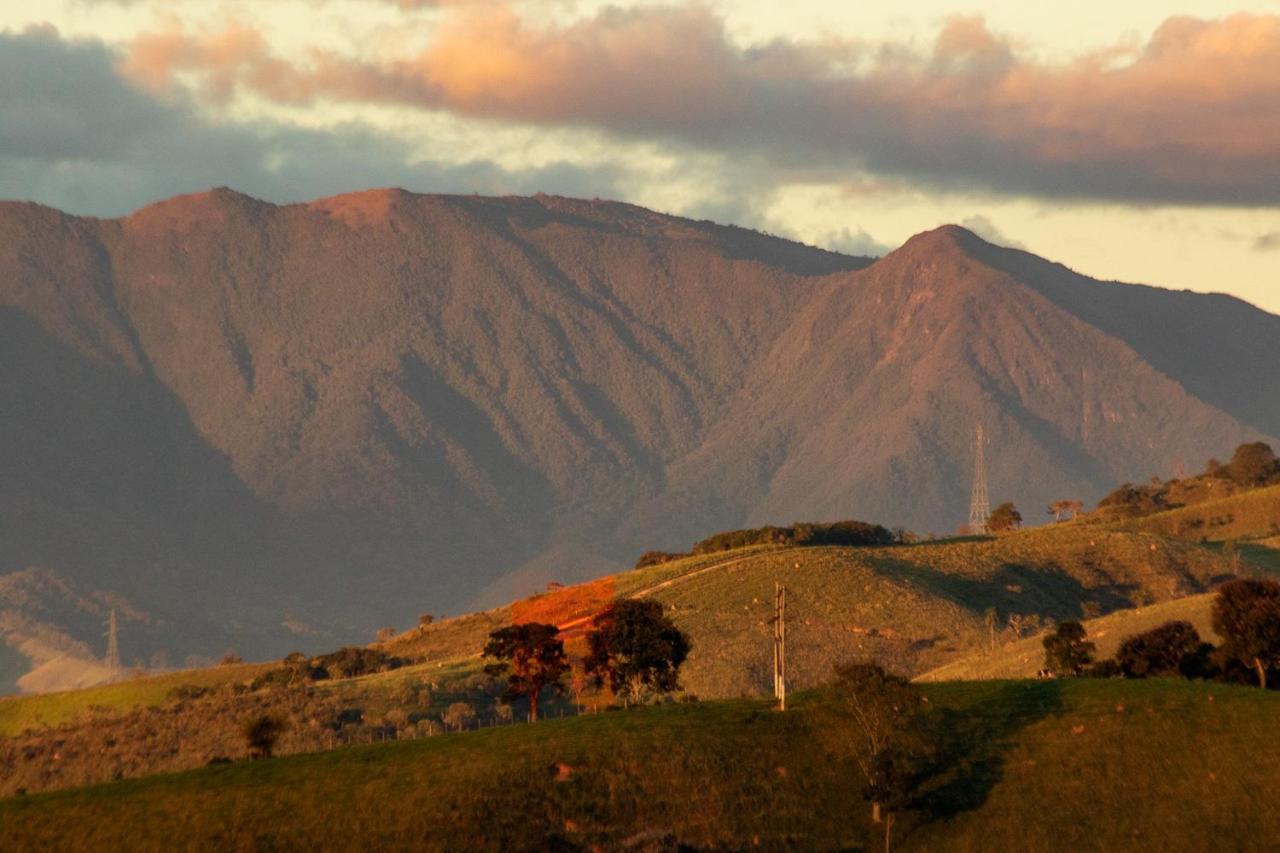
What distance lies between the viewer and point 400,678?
178000 mm

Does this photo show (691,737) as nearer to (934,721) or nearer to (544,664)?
(934,721)

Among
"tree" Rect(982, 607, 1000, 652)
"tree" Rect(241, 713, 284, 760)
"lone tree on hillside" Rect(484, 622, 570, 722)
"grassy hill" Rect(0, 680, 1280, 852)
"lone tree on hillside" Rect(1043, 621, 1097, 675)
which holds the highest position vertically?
"tree" Rect(982, 607, 1000, 652)

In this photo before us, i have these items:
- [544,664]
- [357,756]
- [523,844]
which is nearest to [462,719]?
[544,664]

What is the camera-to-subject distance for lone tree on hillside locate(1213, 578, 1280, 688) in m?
128

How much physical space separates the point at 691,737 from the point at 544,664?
30.0 meters

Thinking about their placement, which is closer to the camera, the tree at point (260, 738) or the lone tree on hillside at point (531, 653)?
the tree at point (260, 738)

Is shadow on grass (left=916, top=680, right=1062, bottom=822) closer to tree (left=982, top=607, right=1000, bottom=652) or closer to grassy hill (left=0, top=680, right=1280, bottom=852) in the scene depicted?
grassy hill (left=0, top=680, right=1280, bottom=852)

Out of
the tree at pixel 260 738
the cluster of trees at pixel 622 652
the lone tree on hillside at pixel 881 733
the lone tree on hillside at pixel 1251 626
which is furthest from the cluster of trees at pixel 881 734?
the tree at pixel 260 738

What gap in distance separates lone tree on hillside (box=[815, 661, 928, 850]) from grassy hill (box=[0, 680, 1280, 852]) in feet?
3.06

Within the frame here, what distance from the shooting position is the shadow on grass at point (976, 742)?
345ft

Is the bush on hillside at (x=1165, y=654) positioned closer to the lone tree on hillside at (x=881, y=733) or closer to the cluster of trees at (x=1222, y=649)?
the cluster of trees at (x=1222, y=649)

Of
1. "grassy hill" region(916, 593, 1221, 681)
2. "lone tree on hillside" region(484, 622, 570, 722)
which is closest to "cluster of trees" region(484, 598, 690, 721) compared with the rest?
"lone tree on hillside" region(484, 622, 570, 722)

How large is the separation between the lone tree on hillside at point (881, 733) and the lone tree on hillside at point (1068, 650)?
3570cm

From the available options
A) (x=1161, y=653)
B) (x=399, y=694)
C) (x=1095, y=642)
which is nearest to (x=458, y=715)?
(x=399, y=694)
